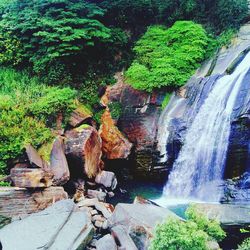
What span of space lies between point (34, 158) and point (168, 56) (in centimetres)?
730

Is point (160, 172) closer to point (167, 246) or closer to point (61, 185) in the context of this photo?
point (61, 185)

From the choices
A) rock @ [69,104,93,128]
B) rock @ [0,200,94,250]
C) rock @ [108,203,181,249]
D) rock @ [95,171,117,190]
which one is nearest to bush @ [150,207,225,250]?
rock @ [108,203,181,249]

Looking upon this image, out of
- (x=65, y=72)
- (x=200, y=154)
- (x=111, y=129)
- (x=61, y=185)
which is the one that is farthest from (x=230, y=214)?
(x=65, y=72)

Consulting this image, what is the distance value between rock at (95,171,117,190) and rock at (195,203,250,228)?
159 inches

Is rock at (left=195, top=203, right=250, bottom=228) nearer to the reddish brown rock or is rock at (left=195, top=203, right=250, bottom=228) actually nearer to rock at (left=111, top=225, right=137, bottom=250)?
rock at (left=111, top=225, right=137, bottom=250)

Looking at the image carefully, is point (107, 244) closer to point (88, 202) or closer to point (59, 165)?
point (88, 202)

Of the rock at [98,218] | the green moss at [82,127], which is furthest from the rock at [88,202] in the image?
the green moss at [82,127]

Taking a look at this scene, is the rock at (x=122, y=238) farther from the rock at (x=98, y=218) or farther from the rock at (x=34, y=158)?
the rock at (x=34, y=158)

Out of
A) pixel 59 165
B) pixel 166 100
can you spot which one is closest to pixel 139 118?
pixel 166 100

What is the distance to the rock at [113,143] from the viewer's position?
1430cm

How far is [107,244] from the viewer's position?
853 centimetres

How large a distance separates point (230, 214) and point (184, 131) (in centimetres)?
436

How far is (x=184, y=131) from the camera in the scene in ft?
44.9

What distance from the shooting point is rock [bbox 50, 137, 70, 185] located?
11898 mm
